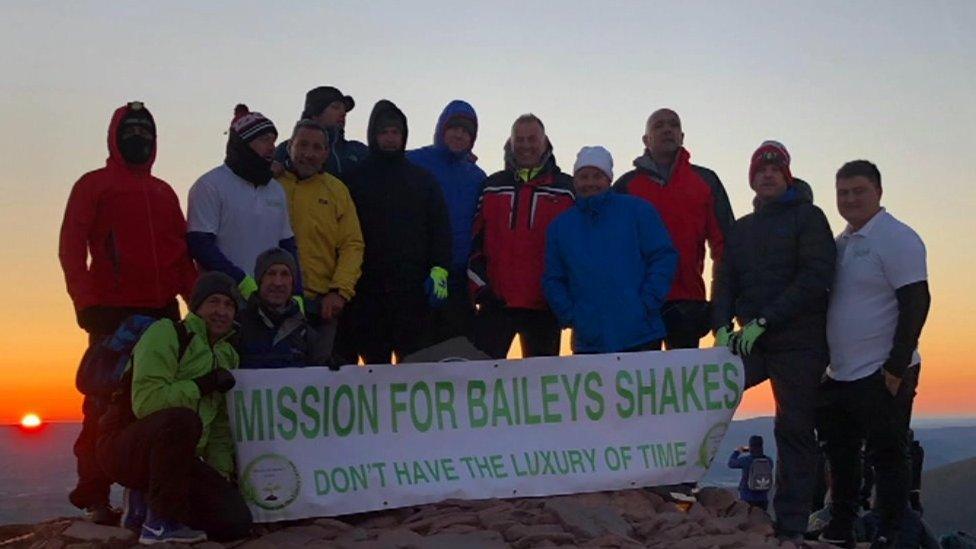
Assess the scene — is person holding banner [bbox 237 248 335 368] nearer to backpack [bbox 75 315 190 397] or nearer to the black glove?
the black glove

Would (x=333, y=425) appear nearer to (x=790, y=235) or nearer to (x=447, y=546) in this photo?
(x=447, y=546)

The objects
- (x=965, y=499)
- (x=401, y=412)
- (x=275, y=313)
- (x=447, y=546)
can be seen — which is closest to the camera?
(x=447, y=546)

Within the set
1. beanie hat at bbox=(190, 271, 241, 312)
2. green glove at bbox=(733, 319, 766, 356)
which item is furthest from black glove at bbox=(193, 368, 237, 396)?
green glove at bbox=(733, 319, 766, 356)

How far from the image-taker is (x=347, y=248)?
7.99m

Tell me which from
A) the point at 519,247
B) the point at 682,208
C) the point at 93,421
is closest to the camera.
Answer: the point at 93,421

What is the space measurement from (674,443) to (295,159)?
3363 mm

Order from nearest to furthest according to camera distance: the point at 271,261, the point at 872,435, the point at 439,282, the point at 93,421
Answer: the point at 271,261
the point at 93,421
the point at 872,435
the point at 439,282

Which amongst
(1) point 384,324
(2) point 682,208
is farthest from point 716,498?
(1) point 384,324

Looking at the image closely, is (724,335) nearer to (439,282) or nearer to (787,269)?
(787,269)

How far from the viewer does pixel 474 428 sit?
781cm

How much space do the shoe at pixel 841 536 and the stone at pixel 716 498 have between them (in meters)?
0.69

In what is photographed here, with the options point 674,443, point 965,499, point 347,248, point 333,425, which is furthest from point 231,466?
point 965,499

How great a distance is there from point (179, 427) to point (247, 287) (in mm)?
1100

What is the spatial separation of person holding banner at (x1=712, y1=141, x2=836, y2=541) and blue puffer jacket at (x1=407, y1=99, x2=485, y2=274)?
7.12 feet
